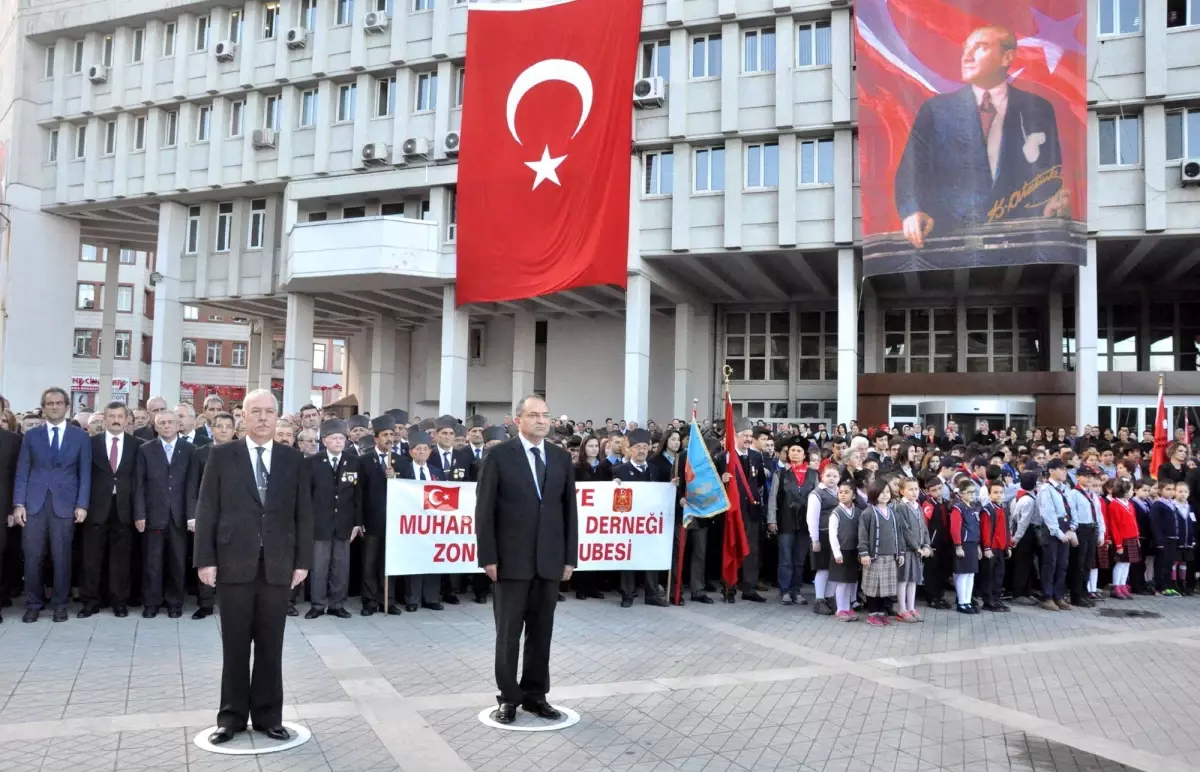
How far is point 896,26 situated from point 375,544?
1979 cm

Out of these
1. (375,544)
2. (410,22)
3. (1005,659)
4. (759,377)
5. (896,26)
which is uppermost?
(410,22)

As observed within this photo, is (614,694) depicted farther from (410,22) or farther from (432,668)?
(410,22)

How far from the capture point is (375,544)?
10.2 meters

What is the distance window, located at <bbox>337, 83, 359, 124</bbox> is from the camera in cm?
3075

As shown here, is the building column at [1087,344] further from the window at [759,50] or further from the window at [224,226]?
the window at [224,226]

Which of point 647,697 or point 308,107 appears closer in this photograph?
point 647,697

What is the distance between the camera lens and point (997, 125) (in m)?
22.2

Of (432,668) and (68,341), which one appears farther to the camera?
(68,341)

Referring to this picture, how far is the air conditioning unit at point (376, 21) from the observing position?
29.8 metres

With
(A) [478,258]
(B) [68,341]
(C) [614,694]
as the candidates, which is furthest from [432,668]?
(B) [68,341]

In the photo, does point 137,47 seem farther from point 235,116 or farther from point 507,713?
point 507,713

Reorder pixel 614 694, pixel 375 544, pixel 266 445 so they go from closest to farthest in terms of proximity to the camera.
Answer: pixel 266 445, pixel 614 694, pixel 375 544

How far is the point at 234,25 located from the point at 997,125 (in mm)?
26577

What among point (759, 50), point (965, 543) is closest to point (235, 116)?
point (759, 50)
